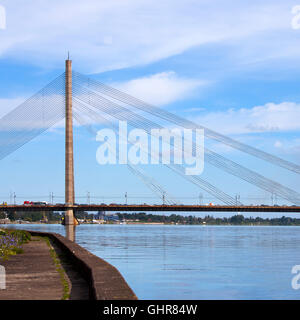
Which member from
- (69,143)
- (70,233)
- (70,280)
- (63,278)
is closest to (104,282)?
(70,280)

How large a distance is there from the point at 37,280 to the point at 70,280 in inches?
32.0

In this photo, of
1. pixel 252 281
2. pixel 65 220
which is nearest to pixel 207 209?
pixel 65 220

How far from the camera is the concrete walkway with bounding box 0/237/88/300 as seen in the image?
432 inches

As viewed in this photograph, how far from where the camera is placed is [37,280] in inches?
520

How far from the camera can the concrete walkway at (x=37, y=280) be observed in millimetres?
10961
